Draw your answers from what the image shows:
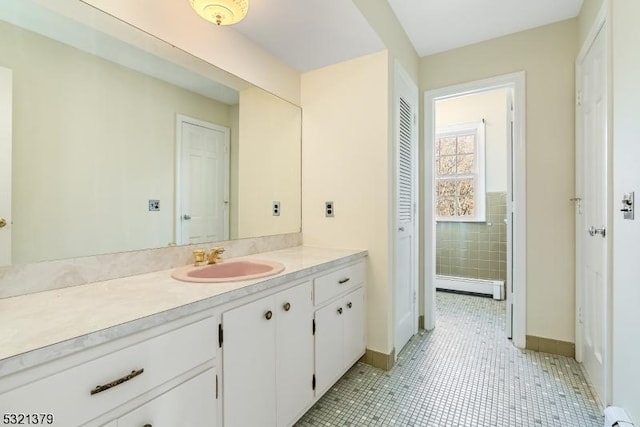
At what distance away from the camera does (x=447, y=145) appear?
411 centimetres

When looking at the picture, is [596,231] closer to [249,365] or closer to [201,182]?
[249,365]

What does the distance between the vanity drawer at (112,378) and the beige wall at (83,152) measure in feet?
2.04

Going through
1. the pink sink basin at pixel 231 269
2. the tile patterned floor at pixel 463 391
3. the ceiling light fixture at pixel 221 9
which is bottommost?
the tile patterned floor at pixel 463 391

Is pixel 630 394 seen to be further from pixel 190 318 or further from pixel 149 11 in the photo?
pixel 149 11

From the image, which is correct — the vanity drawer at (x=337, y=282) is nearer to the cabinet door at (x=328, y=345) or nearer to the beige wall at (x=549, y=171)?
the cabinet door at (x=328, y=345)

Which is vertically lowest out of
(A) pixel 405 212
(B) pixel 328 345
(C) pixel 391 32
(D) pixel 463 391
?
(D) pixel 463 391

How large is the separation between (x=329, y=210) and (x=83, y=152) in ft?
4.83

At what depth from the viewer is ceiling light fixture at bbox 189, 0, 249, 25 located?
1.32 meters

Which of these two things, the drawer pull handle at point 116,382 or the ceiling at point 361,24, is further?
the ceiling at point 361,24

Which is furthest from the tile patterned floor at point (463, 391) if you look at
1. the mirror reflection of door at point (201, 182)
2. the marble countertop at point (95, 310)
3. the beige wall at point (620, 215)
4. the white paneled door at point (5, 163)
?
the white paneled door at point (5, 163)

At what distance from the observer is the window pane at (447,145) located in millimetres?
4066

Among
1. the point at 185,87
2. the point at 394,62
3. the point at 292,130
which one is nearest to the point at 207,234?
the point at 185,87

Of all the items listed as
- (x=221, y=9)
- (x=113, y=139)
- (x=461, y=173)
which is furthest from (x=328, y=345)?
(x=461, y=173)

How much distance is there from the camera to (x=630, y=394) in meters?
1.26
